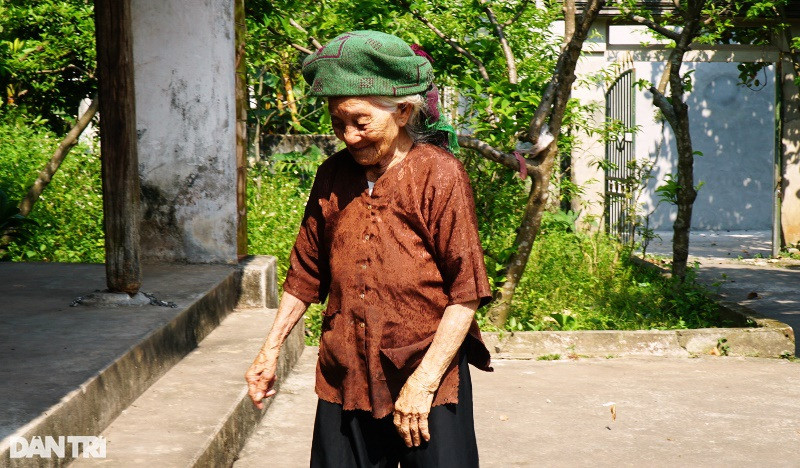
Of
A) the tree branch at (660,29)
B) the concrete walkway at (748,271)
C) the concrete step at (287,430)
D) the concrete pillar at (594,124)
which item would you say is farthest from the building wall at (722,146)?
the concrete step at (287,430)

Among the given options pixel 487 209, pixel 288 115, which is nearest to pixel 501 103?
pixel 487 209

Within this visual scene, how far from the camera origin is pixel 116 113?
5.07 meters

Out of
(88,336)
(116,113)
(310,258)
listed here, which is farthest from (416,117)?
(116,113)

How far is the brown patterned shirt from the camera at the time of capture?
104 inches

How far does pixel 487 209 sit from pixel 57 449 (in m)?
5.27

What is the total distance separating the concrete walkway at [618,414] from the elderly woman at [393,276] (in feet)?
5.92

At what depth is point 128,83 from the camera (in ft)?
16.8

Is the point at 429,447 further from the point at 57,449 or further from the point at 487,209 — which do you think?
the point at 487,209

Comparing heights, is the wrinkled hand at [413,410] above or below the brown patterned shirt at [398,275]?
below

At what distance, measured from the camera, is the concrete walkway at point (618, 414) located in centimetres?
458

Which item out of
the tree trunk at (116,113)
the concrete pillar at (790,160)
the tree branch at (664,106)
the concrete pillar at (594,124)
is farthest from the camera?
the concrete pillar at (790,160)

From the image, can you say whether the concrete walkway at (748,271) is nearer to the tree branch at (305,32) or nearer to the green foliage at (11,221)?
the tree branch at (305,32)

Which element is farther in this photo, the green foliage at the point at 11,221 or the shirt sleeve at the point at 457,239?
the green foliage at the point at 11,221

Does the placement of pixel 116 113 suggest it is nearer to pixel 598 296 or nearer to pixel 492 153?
pixel 492 153
